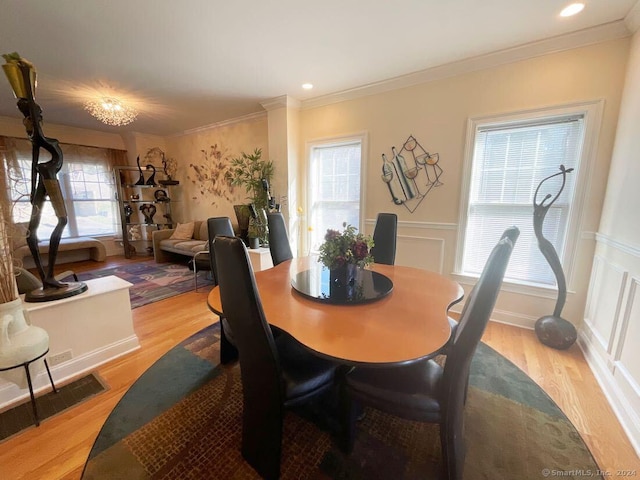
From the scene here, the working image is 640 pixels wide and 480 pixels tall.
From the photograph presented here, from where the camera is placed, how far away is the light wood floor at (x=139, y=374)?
130cm

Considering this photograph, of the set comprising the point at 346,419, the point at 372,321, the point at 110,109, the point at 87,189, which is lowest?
the point at 346,419

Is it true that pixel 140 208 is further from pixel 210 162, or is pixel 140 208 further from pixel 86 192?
pixel 210 162

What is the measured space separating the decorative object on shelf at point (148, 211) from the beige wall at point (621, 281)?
22.7 ft

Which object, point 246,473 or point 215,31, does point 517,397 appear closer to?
point 246,473

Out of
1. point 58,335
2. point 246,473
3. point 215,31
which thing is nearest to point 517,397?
point 246,473

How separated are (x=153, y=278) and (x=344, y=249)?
381cm

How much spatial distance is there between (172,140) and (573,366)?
7.12 meters

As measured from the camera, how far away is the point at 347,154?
357 cm

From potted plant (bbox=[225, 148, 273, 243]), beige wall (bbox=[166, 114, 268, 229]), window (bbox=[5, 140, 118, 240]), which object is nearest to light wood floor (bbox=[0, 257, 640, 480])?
potted plant (bbox=[225, 148, 273, 243])

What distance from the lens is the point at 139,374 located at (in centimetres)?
194

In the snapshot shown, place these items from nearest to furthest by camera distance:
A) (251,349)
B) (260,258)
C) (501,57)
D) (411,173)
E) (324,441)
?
(251,349) < (324,441) < (501,57) < (411,173) < (260,258)

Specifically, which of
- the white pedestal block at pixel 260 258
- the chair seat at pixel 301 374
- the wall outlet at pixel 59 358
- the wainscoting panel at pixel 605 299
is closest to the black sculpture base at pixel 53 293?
the wall outlet at pixel 59 358

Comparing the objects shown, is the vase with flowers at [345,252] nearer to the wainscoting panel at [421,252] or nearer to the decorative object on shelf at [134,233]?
the wainscoting panel at [421,252]

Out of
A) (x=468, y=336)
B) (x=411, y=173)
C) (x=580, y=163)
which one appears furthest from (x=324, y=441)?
(x=580, y=163)
